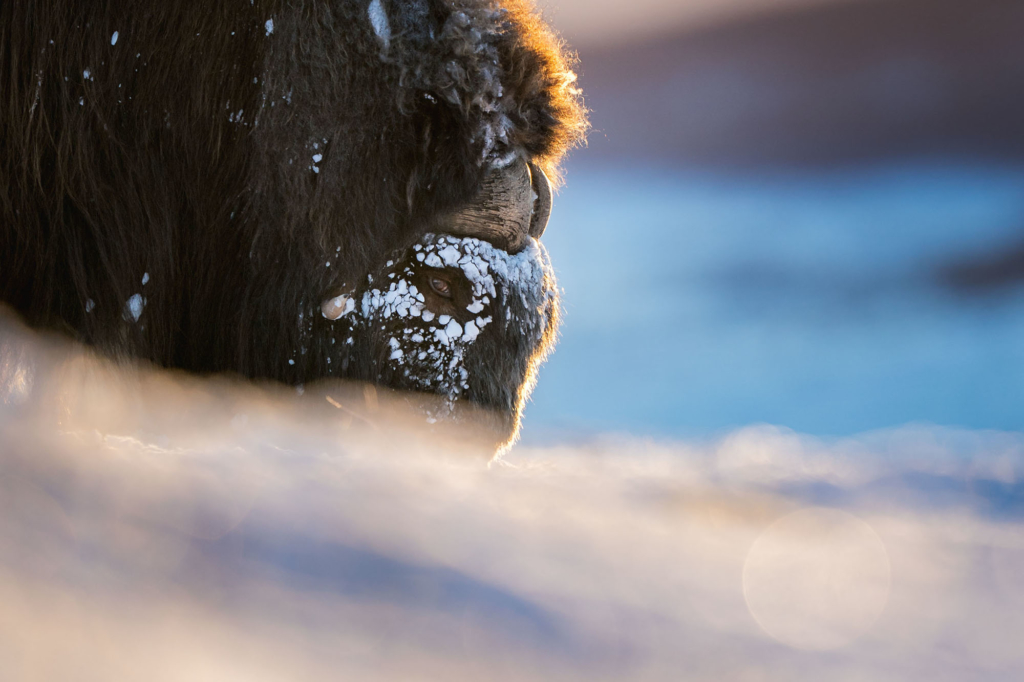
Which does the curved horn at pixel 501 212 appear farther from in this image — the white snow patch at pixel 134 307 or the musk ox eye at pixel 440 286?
the white snow patch at pixel 134 307

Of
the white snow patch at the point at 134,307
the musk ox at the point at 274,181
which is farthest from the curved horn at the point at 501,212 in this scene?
the white snow patch at the point at 134,307

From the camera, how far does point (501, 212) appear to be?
1128 mm

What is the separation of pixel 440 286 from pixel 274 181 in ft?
0.95

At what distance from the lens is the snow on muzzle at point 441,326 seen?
1069 mm

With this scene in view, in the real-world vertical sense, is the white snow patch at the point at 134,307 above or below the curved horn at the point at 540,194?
below

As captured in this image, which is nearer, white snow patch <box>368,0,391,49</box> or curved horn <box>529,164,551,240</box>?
white snow patch <box>368,0,391,49</box>

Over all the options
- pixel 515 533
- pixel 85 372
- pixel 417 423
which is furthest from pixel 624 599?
pixel 85 372

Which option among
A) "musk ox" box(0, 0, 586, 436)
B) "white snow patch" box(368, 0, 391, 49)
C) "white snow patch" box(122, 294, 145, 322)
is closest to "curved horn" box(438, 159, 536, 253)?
"musk ox" box(0, 0, 586, 436)

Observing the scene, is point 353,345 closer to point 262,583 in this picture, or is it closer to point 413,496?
point 413,496

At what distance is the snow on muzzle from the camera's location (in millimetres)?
1069

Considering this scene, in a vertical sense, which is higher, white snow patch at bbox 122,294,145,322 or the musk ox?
the musk ox

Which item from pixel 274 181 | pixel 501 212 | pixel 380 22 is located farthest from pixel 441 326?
pixel 380 22

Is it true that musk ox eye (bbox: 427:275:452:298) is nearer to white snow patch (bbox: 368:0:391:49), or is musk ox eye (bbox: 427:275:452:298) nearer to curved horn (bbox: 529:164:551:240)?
curved horn (bbox: 529:164:551:240)

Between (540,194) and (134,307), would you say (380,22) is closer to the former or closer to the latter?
(540,194)
